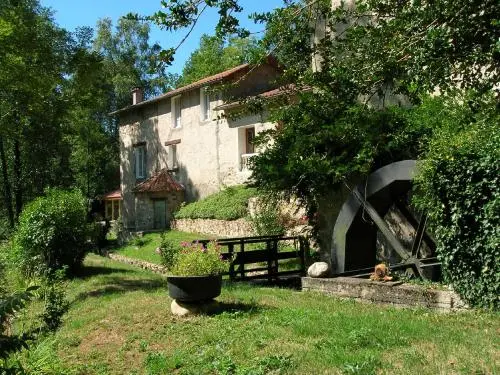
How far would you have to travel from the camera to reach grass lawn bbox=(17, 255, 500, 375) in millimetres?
5160

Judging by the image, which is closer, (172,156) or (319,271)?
(319,271)

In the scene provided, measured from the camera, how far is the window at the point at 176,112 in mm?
32188

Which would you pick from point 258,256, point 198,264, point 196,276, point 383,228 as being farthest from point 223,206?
point 196,276

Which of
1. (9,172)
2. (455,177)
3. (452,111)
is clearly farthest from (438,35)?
(9,172)

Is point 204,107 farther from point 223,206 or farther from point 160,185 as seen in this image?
point 223,206

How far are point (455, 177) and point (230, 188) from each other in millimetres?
18624

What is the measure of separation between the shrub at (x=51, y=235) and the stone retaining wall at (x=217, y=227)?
7.80 m

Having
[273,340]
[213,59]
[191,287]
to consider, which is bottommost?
[273,340]

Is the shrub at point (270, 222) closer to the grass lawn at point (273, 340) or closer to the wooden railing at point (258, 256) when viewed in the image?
the wooden railing at point (258, 256)

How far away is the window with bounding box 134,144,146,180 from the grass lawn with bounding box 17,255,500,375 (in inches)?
1058

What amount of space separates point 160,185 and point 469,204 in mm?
24545

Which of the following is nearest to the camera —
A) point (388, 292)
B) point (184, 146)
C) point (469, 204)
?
point (469, 204)

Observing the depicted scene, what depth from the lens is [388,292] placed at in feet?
28.3

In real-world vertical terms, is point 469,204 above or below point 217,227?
above
